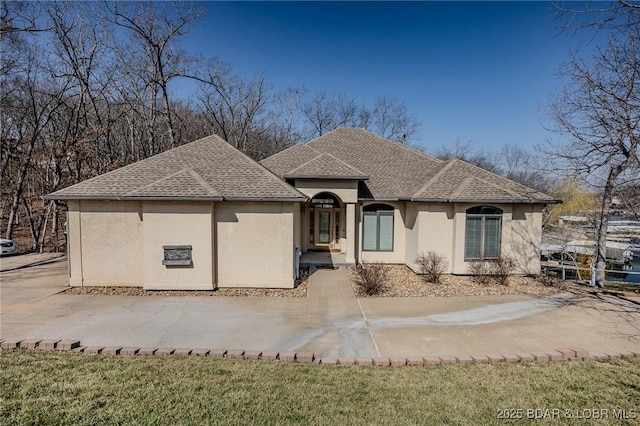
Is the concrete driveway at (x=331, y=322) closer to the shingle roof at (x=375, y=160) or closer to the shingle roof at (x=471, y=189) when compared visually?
the shingle roof at (x=471, y=189)

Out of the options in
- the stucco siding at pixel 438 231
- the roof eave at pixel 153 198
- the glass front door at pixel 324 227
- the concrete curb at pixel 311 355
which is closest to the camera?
the concrete curb at pixel 311 355

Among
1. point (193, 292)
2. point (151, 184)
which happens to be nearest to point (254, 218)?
point (193, 292)

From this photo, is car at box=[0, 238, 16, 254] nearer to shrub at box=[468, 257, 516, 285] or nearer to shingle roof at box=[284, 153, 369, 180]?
shingle roof at box=[284, 153, 369, 180]

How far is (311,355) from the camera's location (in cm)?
589

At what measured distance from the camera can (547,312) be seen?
870cm

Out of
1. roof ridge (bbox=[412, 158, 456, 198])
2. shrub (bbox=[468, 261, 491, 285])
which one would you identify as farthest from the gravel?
roof ridge (bbox=[412, 158, 456, 198])

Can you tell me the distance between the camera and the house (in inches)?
405

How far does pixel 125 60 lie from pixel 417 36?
65.1 feet

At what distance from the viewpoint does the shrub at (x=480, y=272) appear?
11.7m

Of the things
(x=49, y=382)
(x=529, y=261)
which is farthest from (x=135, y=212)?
(x=529, y=261)

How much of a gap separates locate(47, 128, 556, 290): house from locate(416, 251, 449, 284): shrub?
26cm

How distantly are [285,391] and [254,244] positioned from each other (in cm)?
643

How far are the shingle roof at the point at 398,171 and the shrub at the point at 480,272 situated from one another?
2608 millimetres

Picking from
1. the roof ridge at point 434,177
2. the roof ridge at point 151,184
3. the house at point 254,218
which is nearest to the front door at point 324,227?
the house at point 254,218
